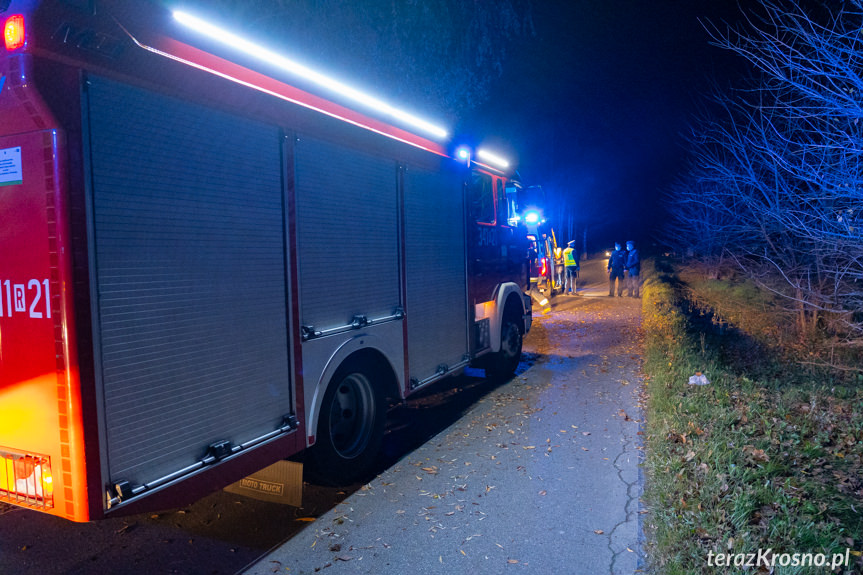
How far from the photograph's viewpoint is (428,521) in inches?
157

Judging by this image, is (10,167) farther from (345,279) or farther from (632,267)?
(632,267)

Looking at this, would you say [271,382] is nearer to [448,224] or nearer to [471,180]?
[448,224]

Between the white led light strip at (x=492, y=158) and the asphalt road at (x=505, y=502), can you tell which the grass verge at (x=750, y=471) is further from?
the white led light strip at (x=492, y=158)

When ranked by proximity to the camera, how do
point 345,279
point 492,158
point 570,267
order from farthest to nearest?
point 570,267 → point 492,158 → point 345,279

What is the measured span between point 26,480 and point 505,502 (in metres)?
2.93

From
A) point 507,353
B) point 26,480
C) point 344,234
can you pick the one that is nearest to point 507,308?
point 507,353

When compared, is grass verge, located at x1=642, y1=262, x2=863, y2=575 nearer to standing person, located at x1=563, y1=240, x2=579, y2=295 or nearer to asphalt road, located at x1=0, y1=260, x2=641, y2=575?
asphalt road, located at x1=0, y1=260, x2=641, y2=575

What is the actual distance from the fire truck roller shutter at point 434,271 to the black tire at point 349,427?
64 centimetres

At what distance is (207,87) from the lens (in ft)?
10.7

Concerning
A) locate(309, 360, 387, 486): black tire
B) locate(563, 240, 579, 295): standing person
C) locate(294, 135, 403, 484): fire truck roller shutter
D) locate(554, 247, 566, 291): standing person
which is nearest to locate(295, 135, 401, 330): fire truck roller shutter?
locate(294, 135, 403, 484): fire truck roller shutter

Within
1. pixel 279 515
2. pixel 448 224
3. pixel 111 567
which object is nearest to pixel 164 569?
pixel 111 567

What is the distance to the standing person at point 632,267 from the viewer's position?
18.4 metres

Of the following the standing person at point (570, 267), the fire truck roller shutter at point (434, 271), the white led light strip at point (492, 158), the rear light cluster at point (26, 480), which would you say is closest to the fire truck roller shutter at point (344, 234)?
the fire truck roller shutter at point (434, 271)

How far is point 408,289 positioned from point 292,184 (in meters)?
1.87
